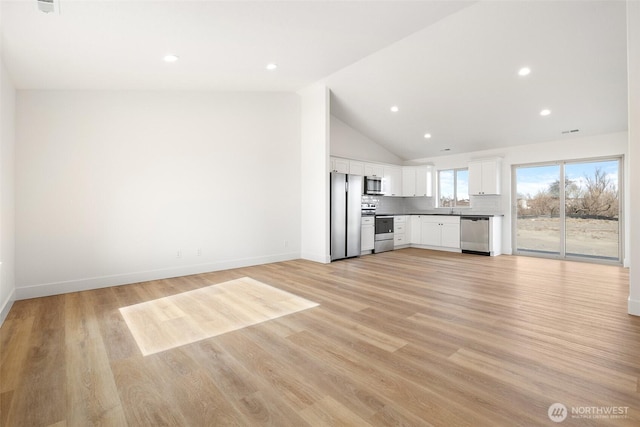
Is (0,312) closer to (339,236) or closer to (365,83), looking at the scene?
(339,236)

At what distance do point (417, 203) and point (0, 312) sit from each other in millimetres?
8445

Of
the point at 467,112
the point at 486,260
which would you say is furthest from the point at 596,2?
the point at 486,260

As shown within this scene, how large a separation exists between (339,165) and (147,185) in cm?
390

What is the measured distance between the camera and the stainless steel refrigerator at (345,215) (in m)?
6.07

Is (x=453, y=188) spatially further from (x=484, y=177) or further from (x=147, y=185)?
(x=147, y=185)

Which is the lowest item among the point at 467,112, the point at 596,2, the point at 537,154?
the point at 537,154

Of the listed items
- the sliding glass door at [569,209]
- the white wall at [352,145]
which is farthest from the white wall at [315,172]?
the sliding glass door at [569,209]

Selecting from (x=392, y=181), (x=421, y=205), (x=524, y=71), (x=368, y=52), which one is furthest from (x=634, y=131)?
(x=421, y=205)

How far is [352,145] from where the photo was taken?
24.6ft

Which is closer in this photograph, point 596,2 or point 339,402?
point 339,402

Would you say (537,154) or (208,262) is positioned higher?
(537,154)

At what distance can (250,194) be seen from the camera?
5.62 m

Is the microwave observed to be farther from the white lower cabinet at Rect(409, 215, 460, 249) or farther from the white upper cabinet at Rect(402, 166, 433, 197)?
the white lower cabinet at Rect(409, 215, 460, 249)

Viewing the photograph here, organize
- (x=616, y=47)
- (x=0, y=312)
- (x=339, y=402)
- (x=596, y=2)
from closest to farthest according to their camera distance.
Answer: (x=339, y=402)
(x=0, y=312)
(x=596, y=2)
(x=616, y=47)
